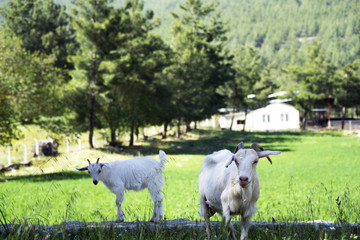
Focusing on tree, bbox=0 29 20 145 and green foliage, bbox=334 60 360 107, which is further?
green foliage, bbox=334 60 360 107

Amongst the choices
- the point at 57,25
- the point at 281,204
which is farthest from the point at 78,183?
the point at 57,25

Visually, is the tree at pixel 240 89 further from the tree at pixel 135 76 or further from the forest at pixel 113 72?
the tree at pixel 135 76

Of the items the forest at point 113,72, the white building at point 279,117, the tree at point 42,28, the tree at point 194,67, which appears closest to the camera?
the forest at point 113,72

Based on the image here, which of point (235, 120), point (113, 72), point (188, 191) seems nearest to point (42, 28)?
point (113, 72)

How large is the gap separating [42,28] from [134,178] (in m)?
53.2

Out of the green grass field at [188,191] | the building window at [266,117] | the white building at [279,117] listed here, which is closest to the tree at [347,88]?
the white building at [279,117]

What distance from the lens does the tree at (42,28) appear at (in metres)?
50.1

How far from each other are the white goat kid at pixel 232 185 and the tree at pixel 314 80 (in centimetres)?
5984

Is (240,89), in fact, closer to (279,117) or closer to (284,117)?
(279,117)

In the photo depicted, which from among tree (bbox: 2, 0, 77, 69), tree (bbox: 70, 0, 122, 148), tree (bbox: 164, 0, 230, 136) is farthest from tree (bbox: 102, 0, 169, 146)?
tree (bbox: 2, 0, 77, 69)

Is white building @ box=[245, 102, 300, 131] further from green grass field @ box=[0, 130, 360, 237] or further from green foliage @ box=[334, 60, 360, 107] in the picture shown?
green grass field @ box=[0, 130, 360, 237]

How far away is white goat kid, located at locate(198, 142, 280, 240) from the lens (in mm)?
4535

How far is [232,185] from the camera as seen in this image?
200 inches

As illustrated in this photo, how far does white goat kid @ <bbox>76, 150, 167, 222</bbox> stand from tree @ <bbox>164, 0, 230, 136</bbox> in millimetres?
35512
